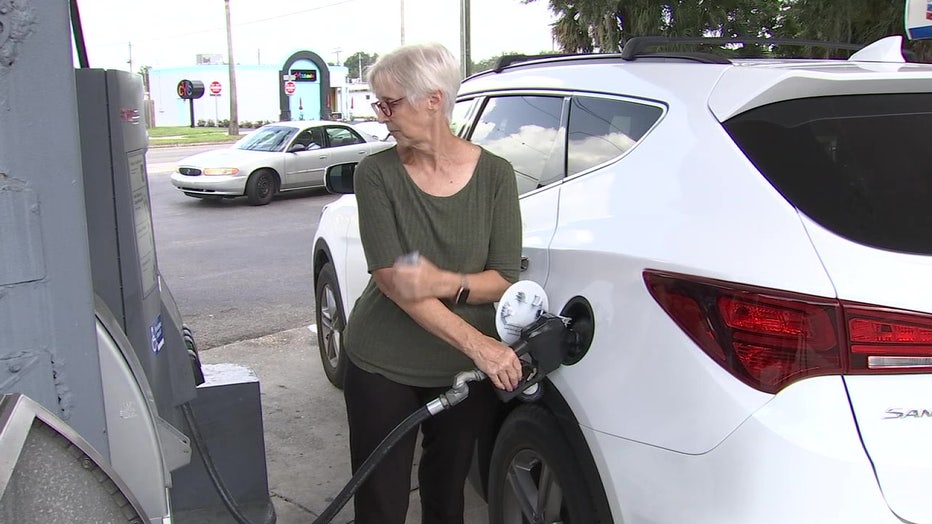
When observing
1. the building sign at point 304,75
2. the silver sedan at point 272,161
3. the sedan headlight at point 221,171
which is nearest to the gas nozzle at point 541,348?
the silver sedan at point 272,161

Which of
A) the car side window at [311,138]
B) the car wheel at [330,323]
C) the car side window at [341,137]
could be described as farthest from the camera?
the car side window at [341,137]

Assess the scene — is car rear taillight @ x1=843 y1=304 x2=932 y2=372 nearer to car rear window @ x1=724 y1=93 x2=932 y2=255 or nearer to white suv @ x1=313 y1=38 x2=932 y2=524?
white suv @ x1=313 y1=38 x2=932 y2=524

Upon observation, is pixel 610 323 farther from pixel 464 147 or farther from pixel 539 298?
pixel 464 147

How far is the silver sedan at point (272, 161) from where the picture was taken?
14.2 metres

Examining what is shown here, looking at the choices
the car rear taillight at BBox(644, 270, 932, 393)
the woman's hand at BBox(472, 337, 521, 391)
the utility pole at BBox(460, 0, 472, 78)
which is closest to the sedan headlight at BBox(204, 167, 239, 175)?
the utility pole at BBox(460, 0, 472, 78)

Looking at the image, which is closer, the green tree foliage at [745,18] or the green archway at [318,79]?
the green tree foliage at [745,18]

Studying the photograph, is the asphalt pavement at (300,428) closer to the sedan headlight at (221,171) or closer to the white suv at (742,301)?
the white suv at (742,301)

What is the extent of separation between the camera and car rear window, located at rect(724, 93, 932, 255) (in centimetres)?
173

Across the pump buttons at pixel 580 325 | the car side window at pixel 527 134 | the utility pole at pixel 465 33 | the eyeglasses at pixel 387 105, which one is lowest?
the pump buttons at pixel 580 325

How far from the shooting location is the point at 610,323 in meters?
1.99

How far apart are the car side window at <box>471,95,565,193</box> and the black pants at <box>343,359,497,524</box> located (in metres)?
0.79

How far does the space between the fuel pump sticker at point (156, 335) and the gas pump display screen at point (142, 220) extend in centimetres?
10

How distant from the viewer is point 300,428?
14.2 feet

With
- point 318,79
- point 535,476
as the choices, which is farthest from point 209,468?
point 318,79
